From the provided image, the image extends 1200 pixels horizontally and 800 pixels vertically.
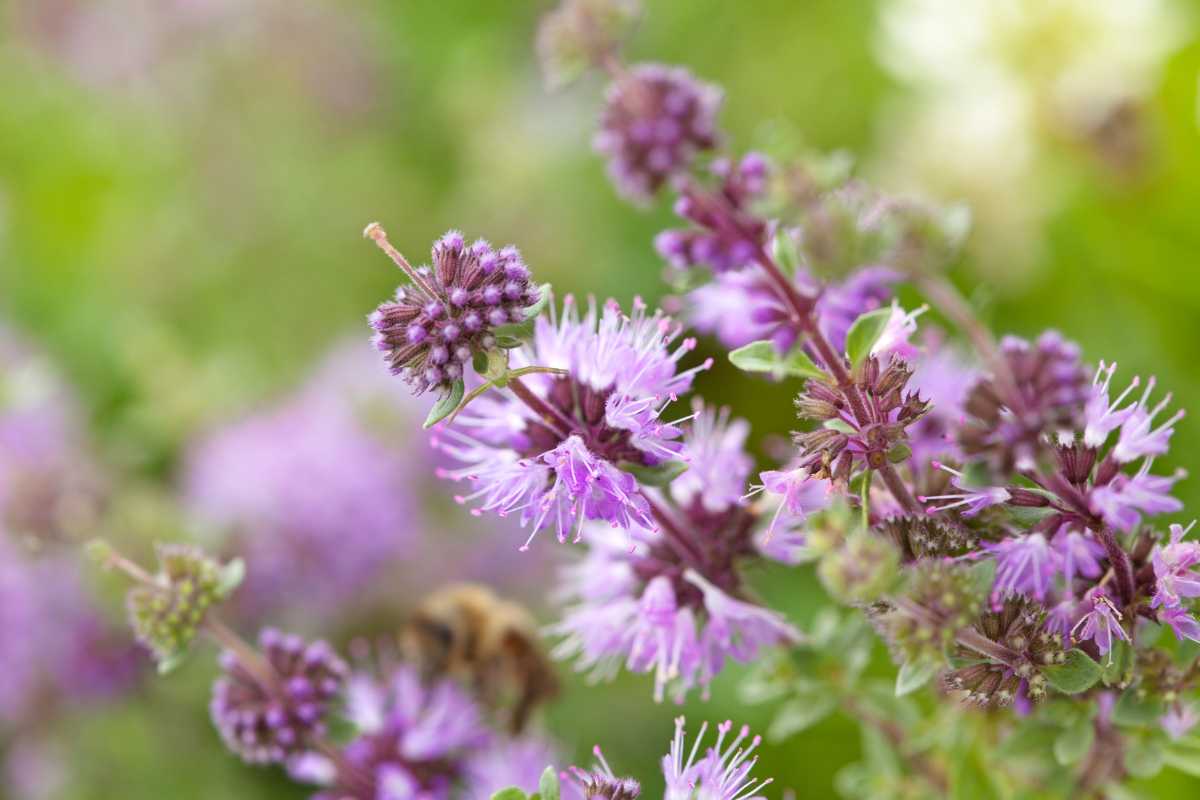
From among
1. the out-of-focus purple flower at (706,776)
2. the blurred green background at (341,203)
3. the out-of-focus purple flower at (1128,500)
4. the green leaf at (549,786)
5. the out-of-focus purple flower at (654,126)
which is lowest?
the green leaf at (549,786)

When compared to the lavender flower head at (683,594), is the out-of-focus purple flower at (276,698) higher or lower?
lower

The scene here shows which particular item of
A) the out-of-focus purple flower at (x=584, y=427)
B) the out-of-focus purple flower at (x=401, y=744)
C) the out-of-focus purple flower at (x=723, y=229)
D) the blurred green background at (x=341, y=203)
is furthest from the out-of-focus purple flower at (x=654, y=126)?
the blurred green background at (x=341, y=203)

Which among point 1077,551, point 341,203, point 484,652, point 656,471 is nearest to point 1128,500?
point 1077,551

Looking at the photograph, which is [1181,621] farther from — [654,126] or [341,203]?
[341,203]

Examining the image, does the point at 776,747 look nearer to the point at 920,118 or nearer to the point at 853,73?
the point at 920,118

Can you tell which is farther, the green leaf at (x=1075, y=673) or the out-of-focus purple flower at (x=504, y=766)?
the out-of-focus purple flower at (x=504, y=766)

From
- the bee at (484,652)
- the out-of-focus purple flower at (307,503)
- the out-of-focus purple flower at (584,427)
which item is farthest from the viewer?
the out-of-focus purple flower at (307,503)

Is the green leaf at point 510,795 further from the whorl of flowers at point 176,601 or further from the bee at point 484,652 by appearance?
the bee at point 484,652
